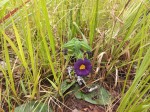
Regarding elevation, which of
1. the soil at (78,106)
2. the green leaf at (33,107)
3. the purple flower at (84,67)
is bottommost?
the soil at (78,106)

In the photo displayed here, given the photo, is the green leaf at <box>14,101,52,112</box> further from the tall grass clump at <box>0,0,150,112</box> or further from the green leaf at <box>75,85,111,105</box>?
the green leaf at <box>75,85,111,105</box>

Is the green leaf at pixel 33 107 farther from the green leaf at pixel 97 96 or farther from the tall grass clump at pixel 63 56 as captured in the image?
the green leaf at pixel 97 96

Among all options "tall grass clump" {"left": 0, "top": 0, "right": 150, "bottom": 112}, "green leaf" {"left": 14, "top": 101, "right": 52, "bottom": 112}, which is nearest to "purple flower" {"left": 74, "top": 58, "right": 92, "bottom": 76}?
"tall grass clump" {"left": 0, "top": 0, "right": 150, "bottom": 112}

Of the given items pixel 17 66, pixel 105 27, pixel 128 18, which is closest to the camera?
pixel 17 66

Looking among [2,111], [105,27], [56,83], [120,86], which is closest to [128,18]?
[105,27]

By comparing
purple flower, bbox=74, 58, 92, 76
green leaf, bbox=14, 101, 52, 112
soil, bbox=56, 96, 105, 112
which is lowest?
soil, bbox=56, 96, 105, 112

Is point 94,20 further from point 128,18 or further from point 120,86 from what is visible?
point 120,86

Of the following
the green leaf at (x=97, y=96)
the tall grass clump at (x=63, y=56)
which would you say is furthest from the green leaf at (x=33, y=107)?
the green leaf at (x=97, y=96)
